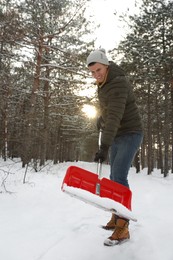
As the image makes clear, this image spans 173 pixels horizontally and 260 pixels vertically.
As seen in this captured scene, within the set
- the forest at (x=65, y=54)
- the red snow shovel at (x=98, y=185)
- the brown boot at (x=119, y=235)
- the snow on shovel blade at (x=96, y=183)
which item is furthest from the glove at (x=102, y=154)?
the forest at (x=65, y=54)

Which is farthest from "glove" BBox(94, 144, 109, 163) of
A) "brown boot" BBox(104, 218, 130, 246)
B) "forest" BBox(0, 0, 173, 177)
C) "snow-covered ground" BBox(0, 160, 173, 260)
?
"forest" BBox(0, 0, 173, 177)

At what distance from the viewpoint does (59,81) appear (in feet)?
53.0

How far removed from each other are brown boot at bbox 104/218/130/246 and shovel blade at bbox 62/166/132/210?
0.20 meters

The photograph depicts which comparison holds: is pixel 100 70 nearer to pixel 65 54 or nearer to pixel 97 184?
pixel 97 184

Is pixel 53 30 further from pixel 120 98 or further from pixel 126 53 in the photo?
pixel 120 98

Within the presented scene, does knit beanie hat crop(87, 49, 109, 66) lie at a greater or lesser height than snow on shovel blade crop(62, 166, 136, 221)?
greater

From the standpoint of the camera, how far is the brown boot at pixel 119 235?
329 centimetres

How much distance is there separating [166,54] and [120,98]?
1508 cm

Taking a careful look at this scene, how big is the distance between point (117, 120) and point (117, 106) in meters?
0.16

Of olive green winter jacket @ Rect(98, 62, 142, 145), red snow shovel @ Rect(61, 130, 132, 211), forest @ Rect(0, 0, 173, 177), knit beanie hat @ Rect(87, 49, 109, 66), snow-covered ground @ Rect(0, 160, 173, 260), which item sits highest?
forest @ Rect(0, 0, 173, 177)

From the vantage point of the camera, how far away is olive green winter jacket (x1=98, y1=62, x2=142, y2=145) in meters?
3.41

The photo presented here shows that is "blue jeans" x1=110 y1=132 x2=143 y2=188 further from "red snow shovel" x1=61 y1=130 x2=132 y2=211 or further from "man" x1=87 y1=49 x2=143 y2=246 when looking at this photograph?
"red snow shovel" x1=61 y1=130 x2=132 y2=211

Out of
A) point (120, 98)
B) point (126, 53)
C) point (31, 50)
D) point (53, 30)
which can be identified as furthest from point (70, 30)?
point (120, 98)

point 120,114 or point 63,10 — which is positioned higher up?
point 63,10
